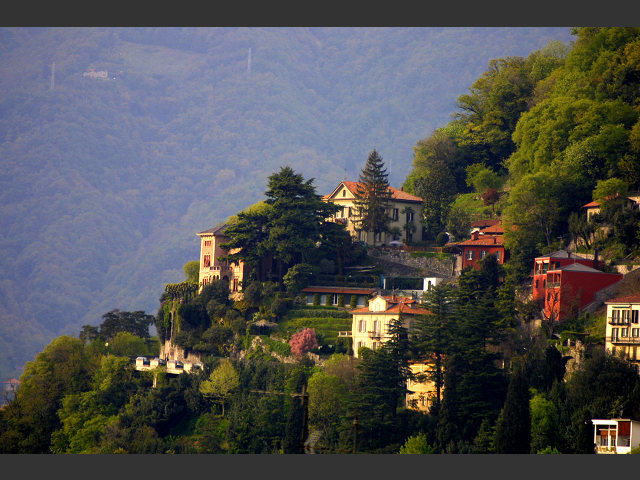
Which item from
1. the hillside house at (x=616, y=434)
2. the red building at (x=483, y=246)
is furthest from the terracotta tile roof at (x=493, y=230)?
the hillside house at (x=616, y=434)

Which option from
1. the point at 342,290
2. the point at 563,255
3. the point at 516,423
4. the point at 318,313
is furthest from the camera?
the point at 342,290

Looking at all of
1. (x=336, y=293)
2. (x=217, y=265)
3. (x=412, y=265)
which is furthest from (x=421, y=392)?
(x=217, y=265)

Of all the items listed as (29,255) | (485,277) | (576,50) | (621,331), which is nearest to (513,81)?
(576,50)

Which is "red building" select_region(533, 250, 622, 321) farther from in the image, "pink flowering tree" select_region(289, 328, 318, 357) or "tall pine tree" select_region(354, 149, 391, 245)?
"tall pine tree" select_region(354, 149, 391, 245)

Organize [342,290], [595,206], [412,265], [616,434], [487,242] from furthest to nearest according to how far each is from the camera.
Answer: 1. [412,265]
2. [487,242]
3. [342,290]
4. [595,206]
5. [616,434]

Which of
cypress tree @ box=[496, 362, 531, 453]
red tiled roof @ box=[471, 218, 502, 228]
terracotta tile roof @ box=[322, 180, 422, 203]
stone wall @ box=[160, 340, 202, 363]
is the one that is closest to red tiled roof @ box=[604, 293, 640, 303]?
cypress tree @ box=[496, 362, 531, 453]

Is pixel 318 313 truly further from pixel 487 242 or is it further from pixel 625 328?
pixel 625 328
